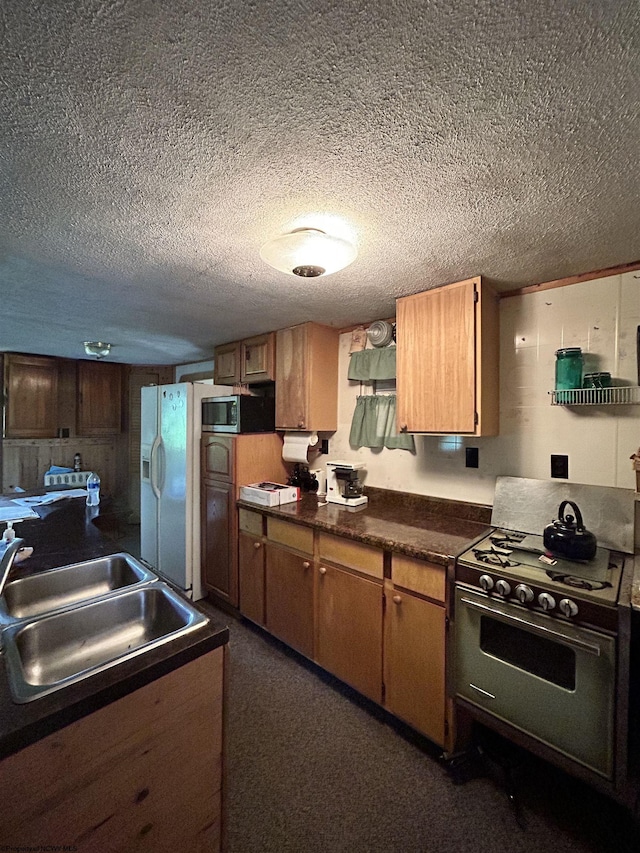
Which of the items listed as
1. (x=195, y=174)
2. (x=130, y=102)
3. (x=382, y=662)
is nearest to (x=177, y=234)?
(x=195, y=174)

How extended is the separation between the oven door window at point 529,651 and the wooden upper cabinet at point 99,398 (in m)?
4.97

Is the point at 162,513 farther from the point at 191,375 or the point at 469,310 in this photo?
the point at 469,310

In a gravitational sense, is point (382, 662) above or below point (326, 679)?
above

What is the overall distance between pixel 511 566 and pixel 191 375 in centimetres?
430

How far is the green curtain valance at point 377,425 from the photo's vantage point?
2547 millimetres

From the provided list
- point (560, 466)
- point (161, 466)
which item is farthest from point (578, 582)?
point (161, 466)

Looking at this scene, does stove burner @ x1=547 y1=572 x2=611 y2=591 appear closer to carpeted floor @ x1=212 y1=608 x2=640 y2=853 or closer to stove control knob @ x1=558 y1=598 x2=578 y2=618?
stove control knob @ x1=558 y1=598 x2=578 y2=618

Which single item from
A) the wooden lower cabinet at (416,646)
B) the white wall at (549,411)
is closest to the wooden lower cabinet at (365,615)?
the wooden lower cabinet at (416,646)

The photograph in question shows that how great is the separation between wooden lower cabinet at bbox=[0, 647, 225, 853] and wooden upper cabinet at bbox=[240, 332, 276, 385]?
2267 millimetres

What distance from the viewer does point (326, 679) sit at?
2.18 meters

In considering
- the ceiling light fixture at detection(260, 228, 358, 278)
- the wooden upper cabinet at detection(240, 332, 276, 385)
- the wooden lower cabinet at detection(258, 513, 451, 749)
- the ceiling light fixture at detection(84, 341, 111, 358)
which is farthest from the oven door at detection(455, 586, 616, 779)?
the ceiling light fixture at detection(84, 341, 111, 358)

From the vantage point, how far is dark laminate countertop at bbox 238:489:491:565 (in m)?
1.76

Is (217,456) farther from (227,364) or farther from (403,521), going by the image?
(403,521)

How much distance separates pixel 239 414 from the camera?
2.81 m
